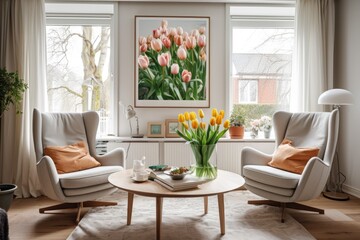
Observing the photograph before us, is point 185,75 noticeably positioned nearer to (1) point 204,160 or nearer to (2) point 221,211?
(1) point 204,160

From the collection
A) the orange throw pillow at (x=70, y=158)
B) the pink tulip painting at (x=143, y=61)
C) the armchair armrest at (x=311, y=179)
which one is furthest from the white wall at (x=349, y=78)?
the orange throw pillow at (x=70, y=158)

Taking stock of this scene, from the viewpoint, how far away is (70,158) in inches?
109

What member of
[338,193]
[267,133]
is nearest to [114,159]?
[267,133]

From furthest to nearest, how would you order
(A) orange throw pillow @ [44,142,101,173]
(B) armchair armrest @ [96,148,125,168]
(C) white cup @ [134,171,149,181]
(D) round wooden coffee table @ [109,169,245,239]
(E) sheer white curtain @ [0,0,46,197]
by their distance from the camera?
1. (E) sheer white curtain @ [0,0,46,197]
2. (B) armchair armrest @ [96,148,125,168]
3. (A) orange throw pillow @ [44,142,101,173]
4. (C) white cup @ [134,171,149,181]
5. (D) round wooden coffee table @ [109,169,245,239]

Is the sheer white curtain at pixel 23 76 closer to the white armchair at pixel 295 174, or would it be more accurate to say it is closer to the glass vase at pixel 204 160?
the glass vase at pixel 204 160

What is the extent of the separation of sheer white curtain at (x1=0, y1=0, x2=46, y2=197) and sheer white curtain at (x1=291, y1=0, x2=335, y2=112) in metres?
3.29

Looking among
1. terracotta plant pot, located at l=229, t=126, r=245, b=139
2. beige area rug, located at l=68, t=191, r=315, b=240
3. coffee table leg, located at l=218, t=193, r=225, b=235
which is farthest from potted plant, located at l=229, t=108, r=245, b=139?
coffee table leg, located at l=218, t=193, r=225, b=235

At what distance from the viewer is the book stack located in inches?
78.7

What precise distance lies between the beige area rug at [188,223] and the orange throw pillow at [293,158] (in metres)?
0.45

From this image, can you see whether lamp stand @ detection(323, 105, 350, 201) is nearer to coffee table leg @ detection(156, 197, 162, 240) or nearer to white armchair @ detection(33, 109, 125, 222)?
coffee table leg @ detection(156, 197, 162, 240)

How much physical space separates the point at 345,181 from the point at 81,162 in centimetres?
324

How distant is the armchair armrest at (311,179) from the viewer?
95.6 inches

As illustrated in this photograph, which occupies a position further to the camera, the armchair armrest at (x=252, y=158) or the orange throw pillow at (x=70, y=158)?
the armchair armrest at (x=252, y=158)

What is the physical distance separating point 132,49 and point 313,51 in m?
2.39
